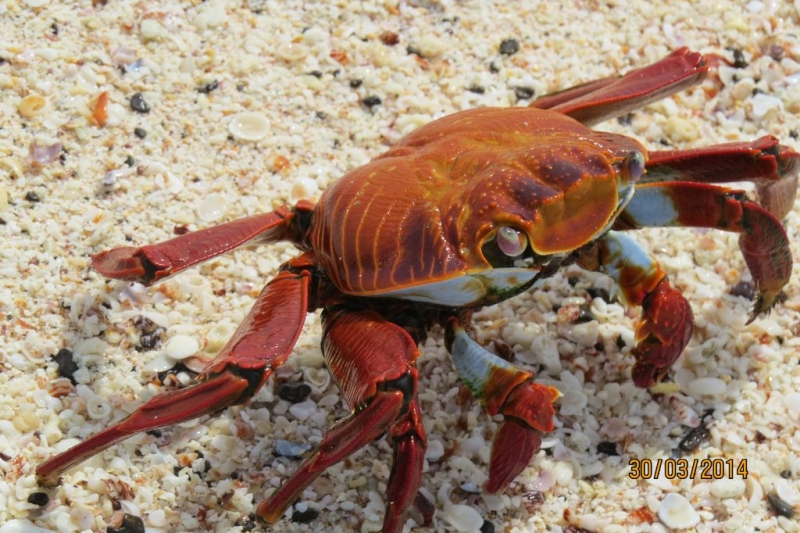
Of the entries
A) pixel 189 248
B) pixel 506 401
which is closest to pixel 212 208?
pixel 189 248

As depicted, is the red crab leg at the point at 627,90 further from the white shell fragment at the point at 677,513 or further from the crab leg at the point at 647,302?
the white shell fragment at the point at 677,513

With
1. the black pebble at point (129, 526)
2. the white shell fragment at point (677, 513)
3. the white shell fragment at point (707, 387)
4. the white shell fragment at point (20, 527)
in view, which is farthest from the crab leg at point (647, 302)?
the white shell fragment at point (20, 527)

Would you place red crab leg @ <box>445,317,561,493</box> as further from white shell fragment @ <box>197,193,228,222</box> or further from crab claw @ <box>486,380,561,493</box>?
white shell fragment @ <box>197,193,228,222</box>

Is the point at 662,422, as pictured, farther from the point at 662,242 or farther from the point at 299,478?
the point at 299,478

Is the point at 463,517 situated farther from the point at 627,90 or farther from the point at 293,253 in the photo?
the point at 627,90

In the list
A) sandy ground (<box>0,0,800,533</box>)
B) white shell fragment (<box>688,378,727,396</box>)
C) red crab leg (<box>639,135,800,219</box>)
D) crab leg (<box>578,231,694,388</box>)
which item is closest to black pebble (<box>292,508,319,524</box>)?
sandy ground (<box>0,0,800,533</box>)

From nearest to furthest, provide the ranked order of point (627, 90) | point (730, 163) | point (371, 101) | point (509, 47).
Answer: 1. point (730, 163)
2. point (627, 90)
3. point (371, 101)
4. point (509, 47)
